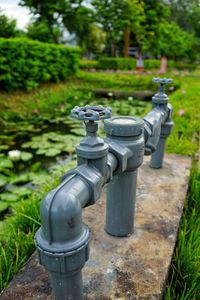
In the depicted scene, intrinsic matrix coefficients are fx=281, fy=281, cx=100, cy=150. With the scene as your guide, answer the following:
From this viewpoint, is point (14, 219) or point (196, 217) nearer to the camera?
point (196, 217)

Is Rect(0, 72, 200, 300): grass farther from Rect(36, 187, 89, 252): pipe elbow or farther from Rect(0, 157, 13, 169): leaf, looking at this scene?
Rect(0, 157, 13, 169): leaf

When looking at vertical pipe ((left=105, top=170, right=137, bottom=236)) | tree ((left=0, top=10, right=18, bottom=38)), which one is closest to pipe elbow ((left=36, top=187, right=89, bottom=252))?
vertical pipe ((left=105, top=170, right=137, bottom=236))

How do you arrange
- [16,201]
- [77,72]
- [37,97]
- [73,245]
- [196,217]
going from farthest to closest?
1. [77,72]
2. [37,97]
3. [16,201]
4. [196,217]
5. [73,245]

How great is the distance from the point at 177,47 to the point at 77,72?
1400 centimetres

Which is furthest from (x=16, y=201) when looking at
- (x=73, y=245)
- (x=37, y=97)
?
(x=37, y=97)

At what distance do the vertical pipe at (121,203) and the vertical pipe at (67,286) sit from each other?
441 millimetres

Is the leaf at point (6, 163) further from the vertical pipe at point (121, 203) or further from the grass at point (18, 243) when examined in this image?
the vertical pipe at point (121, 203)

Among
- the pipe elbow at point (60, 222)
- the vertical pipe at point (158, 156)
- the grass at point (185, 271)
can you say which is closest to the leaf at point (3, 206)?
the vertical pipe at point (158, 156)

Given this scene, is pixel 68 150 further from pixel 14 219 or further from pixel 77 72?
pixel 77 72

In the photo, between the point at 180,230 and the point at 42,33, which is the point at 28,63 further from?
the point at 42,33

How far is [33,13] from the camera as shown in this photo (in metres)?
14.7

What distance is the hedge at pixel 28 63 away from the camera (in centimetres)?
593

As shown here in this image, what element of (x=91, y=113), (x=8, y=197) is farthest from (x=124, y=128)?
(x=8, y=197)

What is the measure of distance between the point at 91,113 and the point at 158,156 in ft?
4.25
